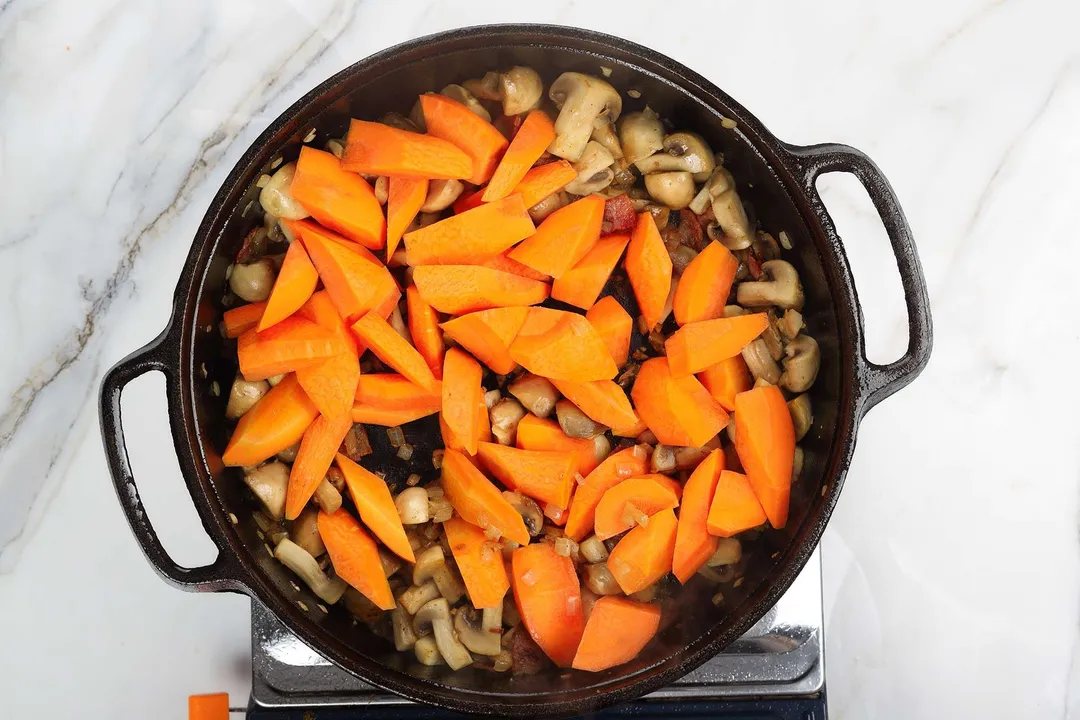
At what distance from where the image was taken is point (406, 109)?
5.49ft

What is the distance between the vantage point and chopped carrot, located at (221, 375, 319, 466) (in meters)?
1.59

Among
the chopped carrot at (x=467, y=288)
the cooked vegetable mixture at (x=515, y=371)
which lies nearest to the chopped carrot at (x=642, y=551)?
the cooked vegetable mixture at (x=515, y=371)

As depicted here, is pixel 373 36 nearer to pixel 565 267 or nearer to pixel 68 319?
pixel 565 267

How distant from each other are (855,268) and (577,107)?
2.53 ft

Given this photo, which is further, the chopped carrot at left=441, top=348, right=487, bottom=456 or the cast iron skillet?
the chopped carrot at left=441, top=348, right=487, bottom=456

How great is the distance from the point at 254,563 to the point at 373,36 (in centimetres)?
117

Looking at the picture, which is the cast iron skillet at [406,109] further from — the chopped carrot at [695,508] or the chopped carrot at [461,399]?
the chopped carrot at [461,399]

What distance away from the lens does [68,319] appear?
6.27 feet

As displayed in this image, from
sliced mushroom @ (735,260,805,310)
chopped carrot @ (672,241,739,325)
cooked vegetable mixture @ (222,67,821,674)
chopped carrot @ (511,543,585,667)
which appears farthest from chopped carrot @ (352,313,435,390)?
sliced mushroom @ (735,260,805,310)

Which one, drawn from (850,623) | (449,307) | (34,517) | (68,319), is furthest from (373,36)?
(850,623)

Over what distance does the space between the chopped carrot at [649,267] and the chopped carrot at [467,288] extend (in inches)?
8.6

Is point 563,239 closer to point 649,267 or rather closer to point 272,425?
point 649,267

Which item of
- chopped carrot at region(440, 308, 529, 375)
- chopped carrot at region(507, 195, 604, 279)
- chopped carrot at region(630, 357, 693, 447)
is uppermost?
chopped carrot at region(507, 195, 604, 279)

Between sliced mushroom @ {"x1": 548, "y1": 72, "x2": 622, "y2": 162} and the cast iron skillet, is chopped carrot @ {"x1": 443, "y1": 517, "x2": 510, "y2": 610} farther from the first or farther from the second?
sliced mushroom @ {"x1": 548, "y1": 72, "x2": 622, "y2": 162}
